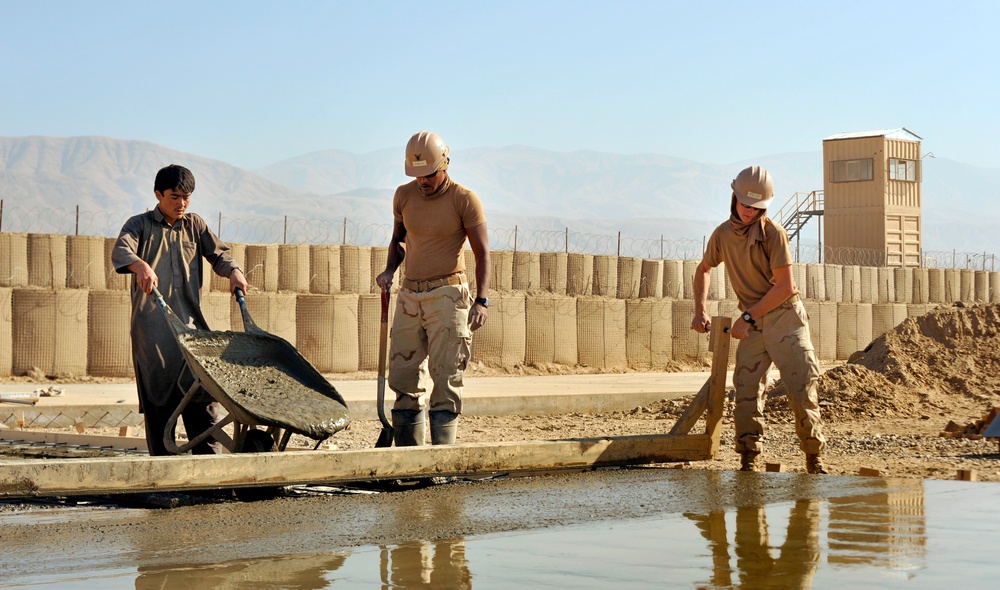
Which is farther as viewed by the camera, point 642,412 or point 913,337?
point 913,337

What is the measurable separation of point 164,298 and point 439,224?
1562 millimetres

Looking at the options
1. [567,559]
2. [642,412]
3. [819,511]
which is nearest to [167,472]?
[567,559]

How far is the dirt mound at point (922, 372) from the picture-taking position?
1266 cm

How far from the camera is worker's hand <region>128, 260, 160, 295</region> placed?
20.7 ft

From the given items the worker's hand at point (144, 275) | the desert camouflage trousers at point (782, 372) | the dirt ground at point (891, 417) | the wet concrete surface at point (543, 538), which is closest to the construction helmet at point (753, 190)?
the desert camouflage trousers at point (782, 372)

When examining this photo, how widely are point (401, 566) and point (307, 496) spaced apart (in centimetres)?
226

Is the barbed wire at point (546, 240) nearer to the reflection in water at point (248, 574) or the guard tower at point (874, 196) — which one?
the guard tower at point (874, 196)

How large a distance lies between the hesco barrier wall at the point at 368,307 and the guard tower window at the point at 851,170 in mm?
12489

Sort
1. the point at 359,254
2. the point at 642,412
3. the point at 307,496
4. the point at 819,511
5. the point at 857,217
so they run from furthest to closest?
the point at 857,217
the point at 359,254
the point at 642,412
the point at 307,496
the point at 819,511

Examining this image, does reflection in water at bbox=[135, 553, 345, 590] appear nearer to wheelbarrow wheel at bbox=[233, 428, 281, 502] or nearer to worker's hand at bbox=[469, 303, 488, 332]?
wheelbarrow wheel at bbox=[233, 428, 281, 502]

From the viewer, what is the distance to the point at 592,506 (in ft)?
18.9

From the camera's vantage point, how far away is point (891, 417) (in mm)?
12312

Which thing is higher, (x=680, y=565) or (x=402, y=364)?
(x=402, y=364)

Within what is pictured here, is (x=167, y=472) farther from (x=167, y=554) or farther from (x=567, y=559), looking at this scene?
(x=567, y=559)
